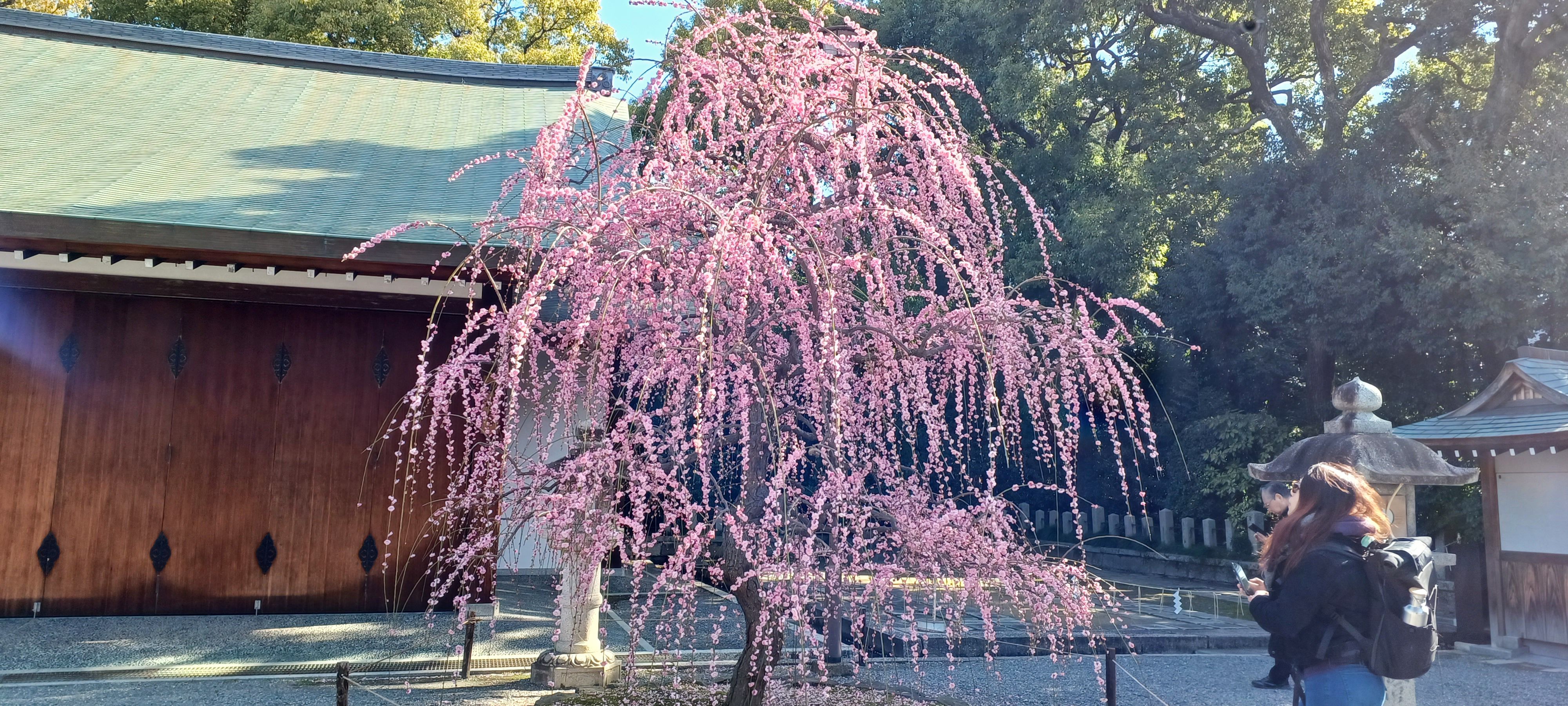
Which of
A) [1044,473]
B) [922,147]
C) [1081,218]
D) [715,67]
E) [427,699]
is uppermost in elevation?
[1081,218]

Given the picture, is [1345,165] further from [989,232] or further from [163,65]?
[163,65]

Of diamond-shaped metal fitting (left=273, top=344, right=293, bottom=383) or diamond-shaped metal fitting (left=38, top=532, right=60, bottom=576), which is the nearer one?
diamond-shaped metal fitting (left=38, top=532, right=60, bottom=576)

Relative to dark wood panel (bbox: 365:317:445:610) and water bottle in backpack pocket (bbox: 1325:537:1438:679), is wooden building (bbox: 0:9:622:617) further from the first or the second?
water bottle in backpack pocket (bbox: 1325:537:1438:679)

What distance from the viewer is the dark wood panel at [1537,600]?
8508mm

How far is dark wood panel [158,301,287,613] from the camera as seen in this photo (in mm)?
7449

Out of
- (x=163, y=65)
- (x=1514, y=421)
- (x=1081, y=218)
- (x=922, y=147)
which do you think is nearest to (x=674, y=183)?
(x=922, y=147)

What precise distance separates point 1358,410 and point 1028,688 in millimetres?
2876

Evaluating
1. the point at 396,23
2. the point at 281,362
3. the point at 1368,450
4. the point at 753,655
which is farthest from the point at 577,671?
the point at 396,23

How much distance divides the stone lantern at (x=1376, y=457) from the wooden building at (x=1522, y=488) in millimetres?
3038

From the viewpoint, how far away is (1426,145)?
1283cm

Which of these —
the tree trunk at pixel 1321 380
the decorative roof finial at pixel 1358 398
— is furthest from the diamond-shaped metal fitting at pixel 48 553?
the tree trunk at pixel 1321 380

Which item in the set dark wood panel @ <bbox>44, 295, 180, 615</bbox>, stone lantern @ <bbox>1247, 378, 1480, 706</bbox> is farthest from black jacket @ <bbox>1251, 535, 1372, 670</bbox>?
dark wood panel @ <bbox>44, 295, 180, 615</bbox>

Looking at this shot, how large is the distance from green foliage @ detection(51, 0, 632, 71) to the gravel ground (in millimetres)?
13127

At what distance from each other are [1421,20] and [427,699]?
50.1ft
